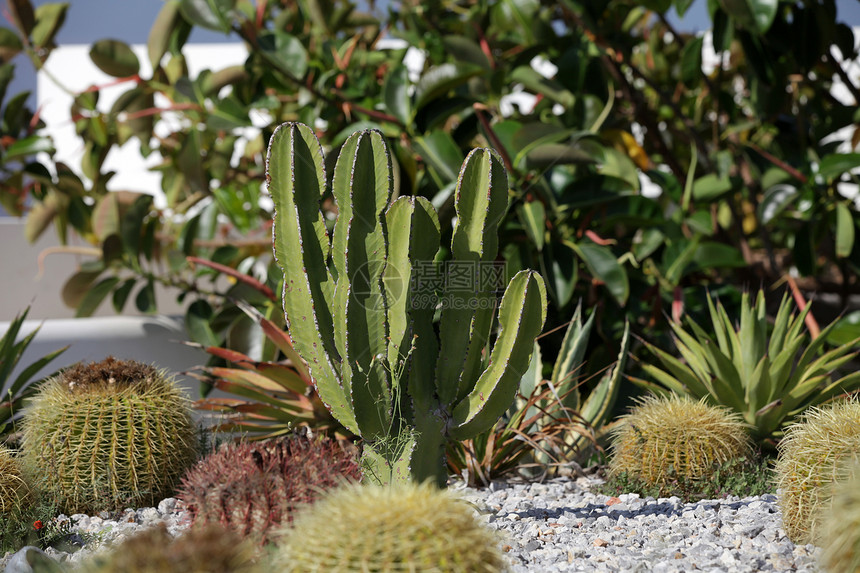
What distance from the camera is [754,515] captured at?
1854 millimetres

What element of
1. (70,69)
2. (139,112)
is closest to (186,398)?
(139,112)

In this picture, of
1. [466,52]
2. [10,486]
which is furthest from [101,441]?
[466,52]

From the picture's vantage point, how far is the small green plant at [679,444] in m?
2.07

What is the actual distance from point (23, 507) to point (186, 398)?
57cm

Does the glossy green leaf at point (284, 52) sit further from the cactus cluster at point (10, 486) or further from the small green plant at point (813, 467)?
the small green plant at point (813, 467)

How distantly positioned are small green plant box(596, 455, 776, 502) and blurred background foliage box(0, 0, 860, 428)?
61 centimetres

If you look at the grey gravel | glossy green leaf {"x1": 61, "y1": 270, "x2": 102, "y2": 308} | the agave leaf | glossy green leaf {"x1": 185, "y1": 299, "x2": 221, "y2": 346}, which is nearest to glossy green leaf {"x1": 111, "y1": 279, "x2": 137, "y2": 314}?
glossy green leaf {"x1": 61, "y1": 270, "x2": 102, "y2": 308}

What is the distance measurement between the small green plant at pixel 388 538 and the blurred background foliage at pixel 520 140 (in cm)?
139

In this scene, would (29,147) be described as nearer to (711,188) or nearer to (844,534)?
(711,188)

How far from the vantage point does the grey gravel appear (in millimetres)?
1543

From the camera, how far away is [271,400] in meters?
2.42

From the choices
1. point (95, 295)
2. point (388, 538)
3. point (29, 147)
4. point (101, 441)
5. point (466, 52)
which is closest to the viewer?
point (388, 538)

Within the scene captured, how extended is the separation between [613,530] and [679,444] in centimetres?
42

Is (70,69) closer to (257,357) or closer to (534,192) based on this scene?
(257,357)
